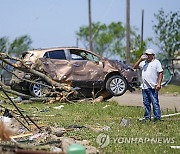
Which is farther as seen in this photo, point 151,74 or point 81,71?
point 81,71

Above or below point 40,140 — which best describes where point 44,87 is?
below

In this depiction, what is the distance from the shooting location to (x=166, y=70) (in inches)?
922

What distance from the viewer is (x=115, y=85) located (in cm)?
1753

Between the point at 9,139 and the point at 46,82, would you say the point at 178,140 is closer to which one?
the point at 9,139

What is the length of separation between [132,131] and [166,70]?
Result: 14.5m

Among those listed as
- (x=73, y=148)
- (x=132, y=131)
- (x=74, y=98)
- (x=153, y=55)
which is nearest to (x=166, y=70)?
(x=74, y=98)

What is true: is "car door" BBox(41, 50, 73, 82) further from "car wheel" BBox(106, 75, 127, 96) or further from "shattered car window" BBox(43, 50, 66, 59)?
"car wheel" BBox(106, 75, 127, 96)

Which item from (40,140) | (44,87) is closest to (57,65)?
(44,87)

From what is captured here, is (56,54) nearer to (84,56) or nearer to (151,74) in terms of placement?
(84,56)

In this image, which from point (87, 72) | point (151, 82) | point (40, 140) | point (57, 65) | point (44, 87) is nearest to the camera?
point (40, 140)

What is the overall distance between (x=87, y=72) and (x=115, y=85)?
3.56 feet

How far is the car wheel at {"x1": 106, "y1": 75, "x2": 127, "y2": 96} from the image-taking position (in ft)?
57.3

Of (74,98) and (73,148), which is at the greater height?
(73,148)

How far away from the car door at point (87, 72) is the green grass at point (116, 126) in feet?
8.03
